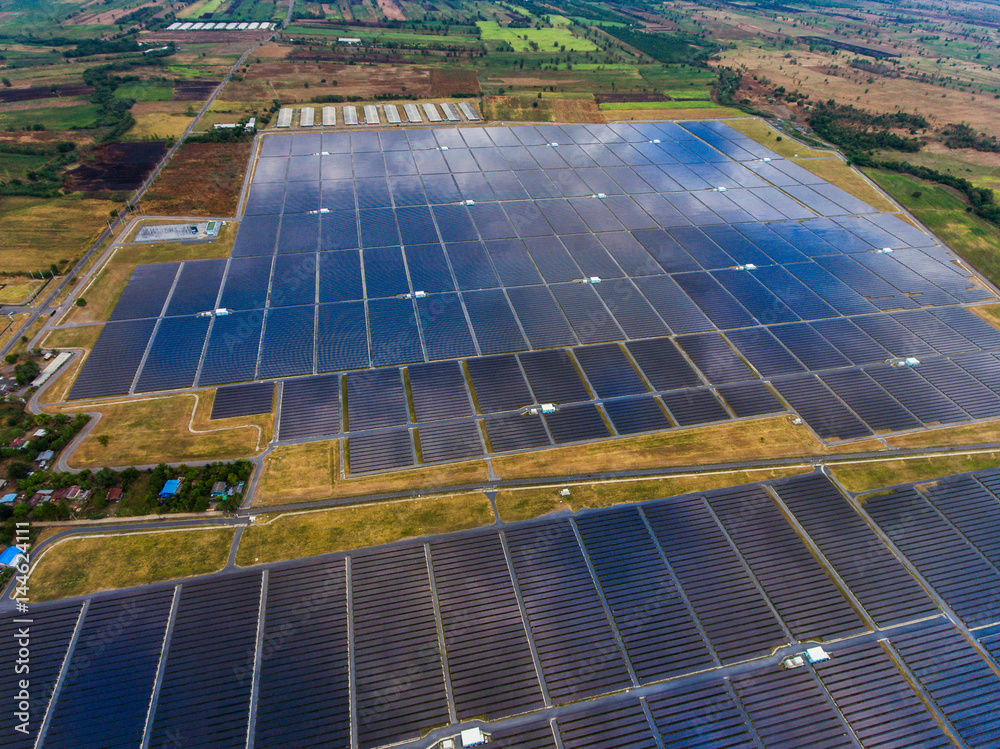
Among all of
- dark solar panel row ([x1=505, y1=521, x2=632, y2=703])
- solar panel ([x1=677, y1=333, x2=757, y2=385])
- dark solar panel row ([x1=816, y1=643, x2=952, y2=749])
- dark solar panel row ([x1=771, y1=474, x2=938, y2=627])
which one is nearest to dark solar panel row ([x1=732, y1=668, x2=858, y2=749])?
dark solar panel row ([x1=816, y1=643, x2=952, y2=749])

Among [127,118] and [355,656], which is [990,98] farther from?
[127,118]

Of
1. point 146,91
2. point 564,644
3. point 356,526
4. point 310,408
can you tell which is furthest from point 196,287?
point 146,91

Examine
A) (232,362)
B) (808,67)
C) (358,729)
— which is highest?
(808,67)

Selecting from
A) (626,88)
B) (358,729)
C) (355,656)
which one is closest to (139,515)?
(355,656)

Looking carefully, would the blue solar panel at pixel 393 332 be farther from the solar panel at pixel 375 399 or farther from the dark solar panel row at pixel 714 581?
the dark solar panel row at pixel 714 581

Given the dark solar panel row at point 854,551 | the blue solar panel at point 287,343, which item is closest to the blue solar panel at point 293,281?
the blue solar panel at point 287,343

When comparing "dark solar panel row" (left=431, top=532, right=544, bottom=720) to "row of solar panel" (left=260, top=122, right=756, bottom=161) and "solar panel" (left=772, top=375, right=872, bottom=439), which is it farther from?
"row of solar panel" (left=260, top=122, right=756, bottom=161)
